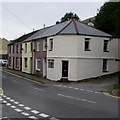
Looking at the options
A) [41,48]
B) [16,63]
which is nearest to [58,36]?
[41,48]

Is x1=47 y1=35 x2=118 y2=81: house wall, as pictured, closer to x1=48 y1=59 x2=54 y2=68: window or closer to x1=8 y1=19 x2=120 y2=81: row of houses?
x1=8 y1=19 x2=120 y2=81: row of houses

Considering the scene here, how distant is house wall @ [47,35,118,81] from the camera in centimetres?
2030

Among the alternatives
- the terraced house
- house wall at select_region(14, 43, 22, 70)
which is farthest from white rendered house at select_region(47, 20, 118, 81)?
the terraced house

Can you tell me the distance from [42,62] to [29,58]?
5.31 metres

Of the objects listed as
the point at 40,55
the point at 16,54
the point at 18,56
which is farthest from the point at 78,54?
the point at 16,54

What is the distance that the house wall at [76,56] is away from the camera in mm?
20297

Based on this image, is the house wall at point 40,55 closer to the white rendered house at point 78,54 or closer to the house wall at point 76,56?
the white rendered house at point 78,54

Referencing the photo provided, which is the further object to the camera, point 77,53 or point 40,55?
point 40,55

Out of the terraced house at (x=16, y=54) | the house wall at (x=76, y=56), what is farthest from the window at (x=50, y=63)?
the terraced house at (x=16, y=54)

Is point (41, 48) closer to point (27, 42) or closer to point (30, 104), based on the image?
point (27, 42)

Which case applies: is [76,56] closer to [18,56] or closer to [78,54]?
[78,54]

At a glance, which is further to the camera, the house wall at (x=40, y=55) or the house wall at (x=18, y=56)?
the house wall at (x=18, y=56)

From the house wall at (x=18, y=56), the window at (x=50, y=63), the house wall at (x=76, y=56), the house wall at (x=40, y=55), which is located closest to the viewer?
the house wall at (x=76, y=56)

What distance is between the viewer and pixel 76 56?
20.2m
